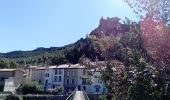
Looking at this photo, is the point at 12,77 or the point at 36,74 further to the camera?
the point at 36,74

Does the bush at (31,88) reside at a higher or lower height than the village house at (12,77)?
lower

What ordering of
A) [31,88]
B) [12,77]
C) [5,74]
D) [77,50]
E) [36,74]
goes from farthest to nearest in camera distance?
1. [77,50]
2. [36,74]
3. [5,74]
4. [12,77]
5. [31,88]

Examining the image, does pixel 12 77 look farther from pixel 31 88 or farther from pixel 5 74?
pixel 31 88

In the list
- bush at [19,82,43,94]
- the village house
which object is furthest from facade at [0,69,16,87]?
bush at [19,82,43,94]

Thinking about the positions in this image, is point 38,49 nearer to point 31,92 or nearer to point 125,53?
point 31,92

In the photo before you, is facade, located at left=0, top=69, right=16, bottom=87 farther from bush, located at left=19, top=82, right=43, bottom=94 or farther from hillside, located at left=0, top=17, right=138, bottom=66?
bush, located at left=19, top=82, right=43, bottom=94

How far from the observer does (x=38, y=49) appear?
603ft

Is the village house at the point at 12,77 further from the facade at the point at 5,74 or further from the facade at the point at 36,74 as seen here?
the facade at the point at 36,74

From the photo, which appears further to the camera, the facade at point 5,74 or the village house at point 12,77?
the facade at point 5,74

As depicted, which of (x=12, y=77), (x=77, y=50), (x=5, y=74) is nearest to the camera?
(x=12, y=77)

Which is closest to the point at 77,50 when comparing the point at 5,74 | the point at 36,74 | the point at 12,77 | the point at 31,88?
the point at 36,74

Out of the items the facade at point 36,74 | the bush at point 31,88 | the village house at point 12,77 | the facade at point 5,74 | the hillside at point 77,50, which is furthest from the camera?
the facade at point 36,74

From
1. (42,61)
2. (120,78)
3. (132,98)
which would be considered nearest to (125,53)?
(120,78)

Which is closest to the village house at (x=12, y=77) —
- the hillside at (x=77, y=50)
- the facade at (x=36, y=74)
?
the facade at (x=36, y=74)
